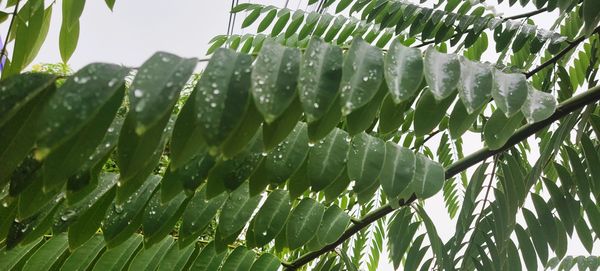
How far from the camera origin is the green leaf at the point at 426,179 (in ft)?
2.15

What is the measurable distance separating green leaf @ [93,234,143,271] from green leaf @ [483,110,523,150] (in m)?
0.39

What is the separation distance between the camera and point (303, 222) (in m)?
0.71

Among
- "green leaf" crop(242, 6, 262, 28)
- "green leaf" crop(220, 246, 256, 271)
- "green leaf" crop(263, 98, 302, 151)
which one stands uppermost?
"green leaf" crop(242, 6, 262, 28)

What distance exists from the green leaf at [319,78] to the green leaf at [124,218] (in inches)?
10.3

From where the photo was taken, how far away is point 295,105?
0.48 meters

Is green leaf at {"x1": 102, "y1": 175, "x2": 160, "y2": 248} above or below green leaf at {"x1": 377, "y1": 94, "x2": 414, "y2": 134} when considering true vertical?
below

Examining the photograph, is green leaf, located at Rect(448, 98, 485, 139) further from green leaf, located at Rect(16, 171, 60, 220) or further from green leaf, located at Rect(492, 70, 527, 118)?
green leaf, located at Rect(16, 171, 60, 220)

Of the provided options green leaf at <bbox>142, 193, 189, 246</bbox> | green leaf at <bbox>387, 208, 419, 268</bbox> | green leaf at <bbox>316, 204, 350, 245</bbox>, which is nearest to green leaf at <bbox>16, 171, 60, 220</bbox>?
green leaf at <bbox>142, 193, 189, 246</bbox>

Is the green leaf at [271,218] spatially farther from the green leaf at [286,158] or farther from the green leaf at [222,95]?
the green leaf at [222,95]

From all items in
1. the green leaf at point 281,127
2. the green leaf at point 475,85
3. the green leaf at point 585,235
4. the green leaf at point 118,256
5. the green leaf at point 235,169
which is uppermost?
the green leaf at point 475,85

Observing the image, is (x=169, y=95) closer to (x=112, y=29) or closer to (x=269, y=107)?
(x=269, y=107)

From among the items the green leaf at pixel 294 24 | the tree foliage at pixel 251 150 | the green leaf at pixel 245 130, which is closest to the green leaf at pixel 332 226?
the tree foliage at pixel 251 150

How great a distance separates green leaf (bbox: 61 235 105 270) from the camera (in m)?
0.75

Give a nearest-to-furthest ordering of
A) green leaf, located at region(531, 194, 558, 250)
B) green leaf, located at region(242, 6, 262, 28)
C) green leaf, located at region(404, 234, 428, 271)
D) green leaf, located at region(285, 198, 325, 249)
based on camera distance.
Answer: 1. green leaf, located at region(285, 198, 325, 249)
2. green leaf, located at region(531, 194, 558, 250)
3. green leaf, located at region(404, 234, 428, 271)
4. green leaf, located at region(242, 6, 262, 28)
